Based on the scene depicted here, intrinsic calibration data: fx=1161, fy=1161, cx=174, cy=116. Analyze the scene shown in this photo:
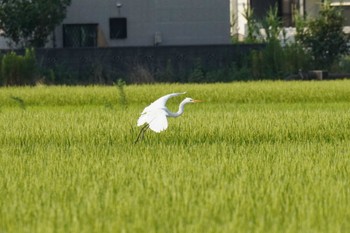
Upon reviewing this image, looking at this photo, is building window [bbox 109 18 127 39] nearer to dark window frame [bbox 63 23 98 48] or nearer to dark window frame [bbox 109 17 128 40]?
dark window frame [bbox 109 17 128 40]

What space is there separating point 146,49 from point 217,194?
23.3 m

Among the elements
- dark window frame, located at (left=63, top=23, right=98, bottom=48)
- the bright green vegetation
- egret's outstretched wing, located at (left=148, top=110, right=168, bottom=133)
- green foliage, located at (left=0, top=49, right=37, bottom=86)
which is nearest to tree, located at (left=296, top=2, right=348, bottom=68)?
dark window frame, located at (left=63, top=23, right=98, bottom=48)

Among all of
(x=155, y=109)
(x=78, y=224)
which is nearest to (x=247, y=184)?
(x=78, y=224)

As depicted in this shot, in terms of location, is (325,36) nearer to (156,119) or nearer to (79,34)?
(79,34)

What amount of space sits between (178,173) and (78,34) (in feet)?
87.8

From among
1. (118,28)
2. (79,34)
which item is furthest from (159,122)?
(118,28)

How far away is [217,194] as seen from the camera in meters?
8.25

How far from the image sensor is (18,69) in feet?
93.2

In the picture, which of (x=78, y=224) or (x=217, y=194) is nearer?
(x=78, y=224)

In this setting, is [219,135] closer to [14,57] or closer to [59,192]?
[59,192]

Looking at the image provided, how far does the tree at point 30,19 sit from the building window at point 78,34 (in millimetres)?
1231

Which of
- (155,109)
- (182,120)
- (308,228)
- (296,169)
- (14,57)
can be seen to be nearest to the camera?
(308,228)

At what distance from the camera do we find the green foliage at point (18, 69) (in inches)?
1106

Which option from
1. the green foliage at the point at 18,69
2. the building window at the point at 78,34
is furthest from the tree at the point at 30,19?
the green foliage at the point at 18,69
